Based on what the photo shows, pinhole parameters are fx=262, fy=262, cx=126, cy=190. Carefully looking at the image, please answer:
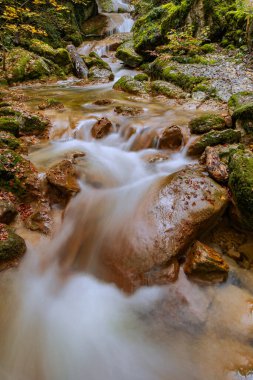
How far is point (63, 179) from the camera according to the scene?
5105 millimetres

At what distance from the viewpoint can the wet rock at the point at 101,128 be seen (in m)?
7.12

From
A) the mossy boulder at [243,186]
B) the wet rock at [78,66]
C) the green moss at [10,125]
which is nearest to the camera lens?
the mossy boulder at [243,186]

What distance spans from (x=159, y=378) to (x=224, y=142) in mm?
4590

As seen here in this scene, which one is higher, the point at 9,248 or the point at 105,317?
the point at 9,248

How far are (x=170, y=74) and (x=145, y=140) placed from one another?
562 centimetres

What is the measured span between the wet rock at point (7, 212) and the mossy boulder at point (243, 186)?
12.6ft

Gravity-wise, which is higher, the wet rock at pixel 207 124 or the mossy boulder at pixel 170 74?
the mossy boulder at pixel 170 74

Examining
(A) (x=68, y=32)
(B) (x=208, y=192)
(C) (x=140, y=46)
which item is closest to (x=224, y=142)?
(B) (x=208, y=192)

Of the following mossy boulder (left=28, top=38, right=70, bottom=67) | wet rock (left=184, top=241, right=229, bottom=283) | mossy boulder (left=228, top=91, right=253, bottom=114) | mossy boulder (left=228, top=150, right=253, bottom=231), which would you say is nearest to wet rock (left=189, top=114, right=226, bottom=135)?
mossy boulder (left=228, top=91, right=253, bottom=114)

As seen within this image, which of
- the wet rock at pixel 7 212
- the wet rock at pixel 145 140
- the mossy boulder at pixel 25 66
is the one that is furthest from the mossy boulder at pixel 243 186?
the mossy boulder at pixel 25 66

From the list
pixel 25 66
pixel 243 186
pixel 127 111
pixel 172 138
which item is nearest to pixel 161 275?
pixel 243 186

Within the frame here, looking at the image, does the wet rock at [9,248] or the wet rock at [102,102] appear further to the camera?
the wet rock at [102,102]

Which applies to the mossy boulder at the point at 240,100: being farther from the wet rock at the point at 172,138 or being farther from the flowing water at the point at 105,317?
the flowing water at the point at 105,317

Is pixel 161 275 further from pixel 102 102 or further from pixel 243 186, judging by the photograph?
pixel 102 102
